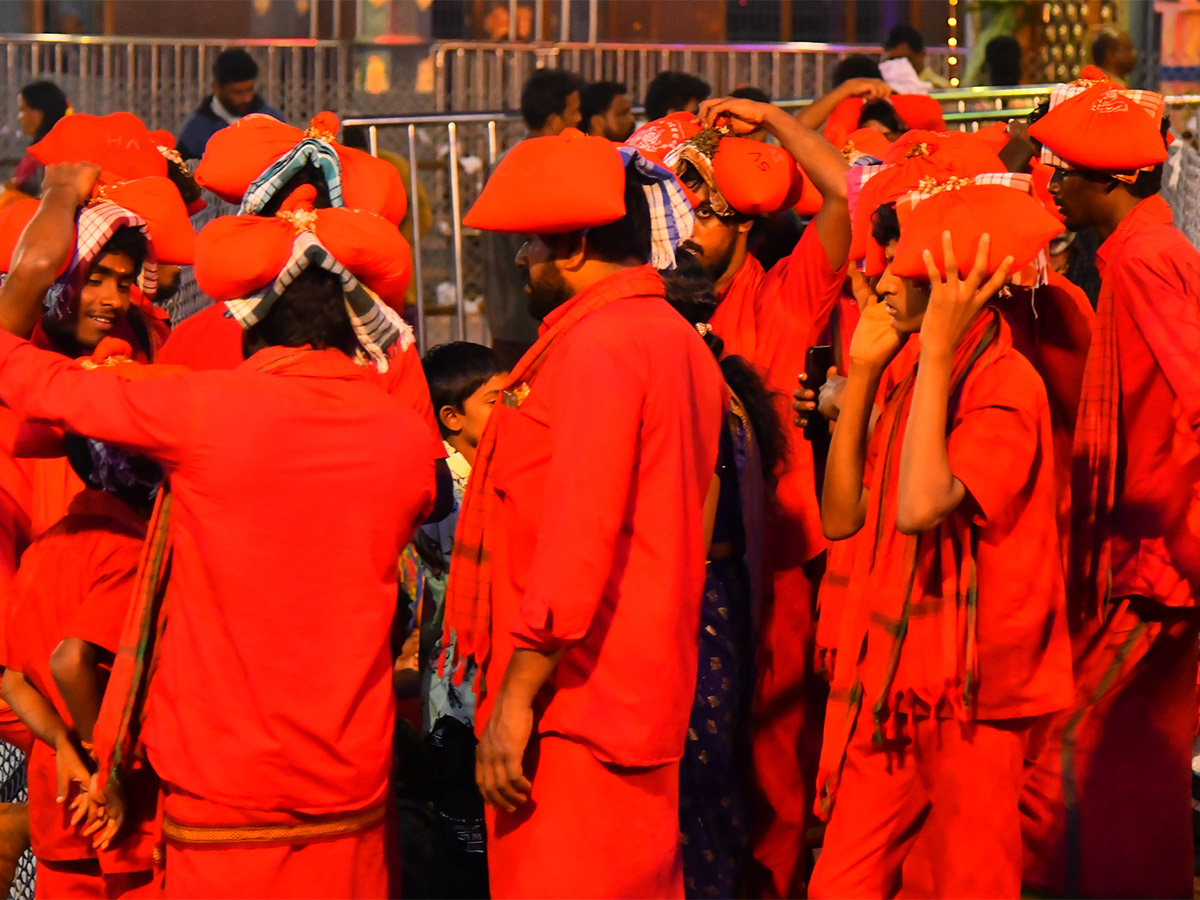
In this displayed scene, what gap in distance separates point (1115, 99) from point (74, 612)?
297 centimetres

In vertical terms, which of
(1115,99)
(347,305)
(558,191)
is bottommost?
(347,305)

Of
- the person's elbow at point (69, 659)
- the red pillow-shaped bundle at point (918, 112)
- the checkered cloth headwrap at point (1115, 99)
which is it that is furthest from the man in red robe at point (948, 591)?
the red pillow-shaped bundle at point (918, 112)

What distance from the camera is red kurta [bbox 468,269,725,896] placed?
116 inches

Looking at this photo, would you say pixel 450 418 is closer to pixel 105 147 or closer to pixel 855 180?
pixel 105 147

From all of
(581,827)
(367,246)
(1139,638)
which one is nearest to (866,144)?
(1139,638)

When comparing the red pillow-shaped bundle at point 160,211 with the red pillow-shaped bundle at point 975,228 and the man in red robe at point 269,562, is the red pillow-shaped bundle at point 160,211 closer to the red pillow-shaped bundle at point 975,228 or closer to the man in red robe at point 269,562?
the man in red robe at point 269,562

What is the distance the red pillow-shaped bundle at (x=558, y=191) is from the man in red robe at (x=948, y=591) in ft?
2.05

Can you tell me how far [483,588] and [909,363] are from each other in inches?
44.6

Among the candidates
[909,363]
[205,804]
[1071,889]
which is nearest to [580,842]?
[205,804]

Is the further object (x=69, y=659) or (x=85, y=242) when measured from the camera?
(x=85, y=242)

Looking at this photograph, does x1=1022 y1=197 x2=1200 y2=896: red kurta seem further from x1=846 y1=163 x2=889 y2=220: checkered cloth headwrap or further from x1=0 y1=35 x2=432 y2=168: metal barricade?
x1=0 y1=35 x2=432 y2=168: metal barricade

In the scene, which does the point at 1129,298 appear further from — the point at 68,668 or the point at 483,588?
the point at 68,668

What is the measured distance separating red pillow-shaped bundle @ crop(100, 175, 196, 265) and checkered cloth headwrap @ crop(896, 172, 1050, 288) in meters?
1.61

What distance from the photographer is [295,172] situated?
3.61m
